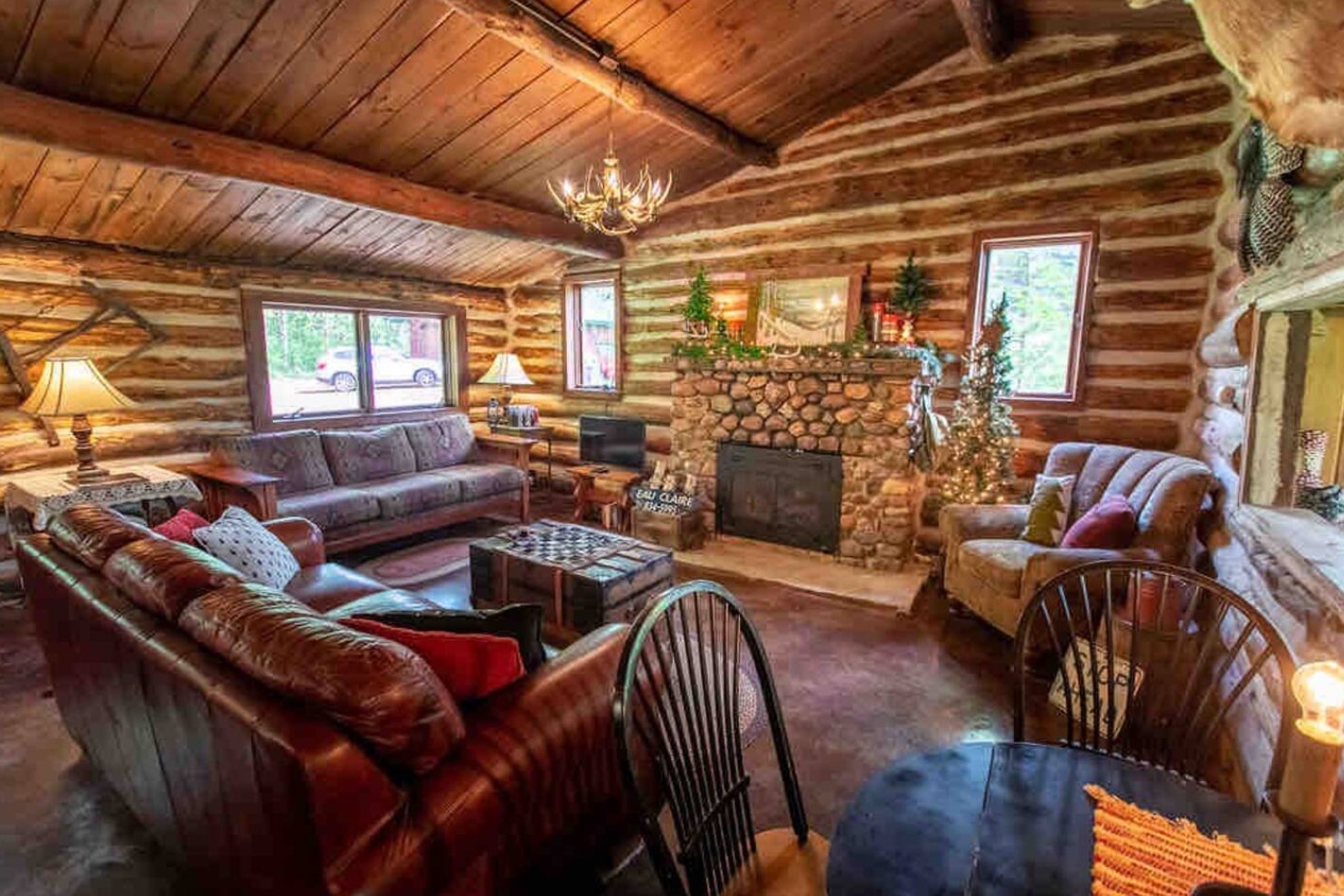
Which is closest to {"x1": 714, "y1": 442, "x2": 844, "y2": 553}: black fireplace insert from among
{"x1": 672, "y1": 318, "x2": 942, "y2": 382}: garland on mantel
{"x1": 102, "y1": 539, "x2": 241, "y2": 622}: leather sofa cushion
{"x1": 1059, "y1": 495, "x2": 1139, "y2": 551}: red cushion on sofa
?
{"x1": 672, "y1": 318, "x2": 942, "y2": 382}: garland on mantel

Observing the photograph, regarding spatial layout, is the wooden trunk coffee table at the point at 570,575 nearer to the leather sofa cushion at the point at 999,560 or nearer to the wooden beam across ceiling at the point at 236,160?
the leather sofa cushion at the point at 999,560

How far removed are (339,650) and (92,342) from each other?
4.34m

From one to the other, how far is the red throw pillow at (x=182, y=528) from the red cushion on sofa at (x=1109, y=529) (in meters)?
3.86

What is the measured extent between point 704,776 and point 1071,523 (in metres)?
3.11

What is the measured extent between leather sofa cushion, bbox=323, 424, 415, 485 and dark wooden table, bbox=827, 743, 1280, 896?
4698mm

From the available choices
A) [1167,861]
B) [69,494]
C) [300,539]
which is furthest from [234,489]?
[1167,861]

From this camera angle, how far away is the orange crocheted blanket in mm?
976

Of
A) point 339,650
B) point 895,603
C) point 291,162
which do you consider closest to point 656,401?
point 895,603

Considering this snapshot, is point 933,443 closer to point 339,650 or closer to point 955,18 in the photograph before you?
point 955,18

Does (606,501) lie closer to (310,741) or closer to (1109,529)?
(1109,529)

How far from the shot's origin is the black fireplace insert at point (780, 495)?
4.51 m

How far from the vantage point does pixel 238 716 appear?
1.24m

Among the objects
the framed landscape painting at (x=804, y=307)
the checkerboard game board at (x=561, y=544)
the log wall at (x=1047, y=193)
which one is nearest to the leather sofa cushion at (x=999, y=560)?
the log wall at (x=1047, y=193)

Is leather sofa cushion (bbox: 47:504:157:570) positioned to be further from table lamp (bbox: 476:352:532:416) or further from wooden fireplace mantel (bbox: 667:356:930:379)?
table lamp (bbox: 476:352:532:416)
